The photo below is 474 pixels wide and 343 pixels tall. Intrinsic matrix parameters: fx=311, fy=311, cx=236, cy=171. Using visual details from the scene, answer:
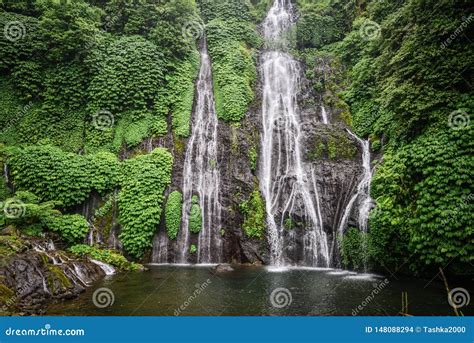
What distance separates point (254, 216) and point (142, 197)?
16.5 ft

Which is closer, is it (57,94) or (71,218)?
(71,218)

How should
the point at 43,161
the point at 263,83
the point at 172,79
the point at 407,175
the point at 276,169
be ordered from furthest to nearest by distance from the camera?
1. the point at 263,83
2. the point at 172,79
3. the point at 276,169
4. the point at 43,161
5. the point at 407,175

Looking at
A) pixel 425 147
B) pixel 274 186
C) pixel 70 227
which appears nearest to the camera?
pixel 425 147

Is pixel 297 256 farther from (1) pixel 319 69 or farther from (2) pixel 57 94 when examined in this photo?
(2) pixel 57 94

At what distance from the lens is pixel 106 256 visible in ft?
39.2

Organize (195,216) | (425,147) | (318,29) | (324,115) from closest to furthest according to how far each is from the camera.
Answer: (425,147) → (195,216) → (324,115) → (318,29)

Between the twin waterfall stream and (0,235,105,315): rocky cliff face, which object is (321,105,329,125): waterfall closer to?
the twin waterfall stream

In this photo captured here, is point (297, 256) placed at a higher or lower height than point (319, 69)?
lower

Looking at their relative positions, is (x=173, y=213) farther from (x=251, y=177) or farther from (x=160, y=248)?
(x=251, y=177)

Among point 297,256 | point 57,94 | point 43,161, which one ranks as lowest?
point 297,256

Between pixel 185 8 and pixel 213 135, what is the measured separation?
868 centimetres

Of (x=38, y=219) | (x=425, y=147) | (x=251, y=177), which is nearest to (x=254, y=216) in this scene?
(x=251, y=177)

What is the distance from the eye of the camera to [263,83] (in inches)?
760

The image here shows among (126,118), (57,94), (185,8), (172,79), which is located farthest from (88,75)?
(185,8)
